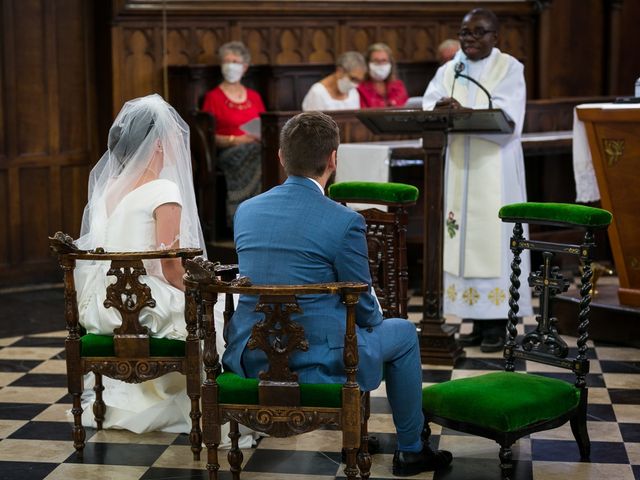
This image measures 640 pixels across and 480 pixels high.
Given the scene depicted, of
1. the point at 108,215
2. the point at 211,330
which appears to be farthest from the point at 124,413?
the point at 211,330

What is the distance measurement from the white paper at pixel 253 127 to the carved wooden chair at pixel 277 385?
5.46 m

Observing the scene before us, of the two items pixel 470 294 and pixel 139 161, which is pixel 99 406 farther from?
pixel 470 294

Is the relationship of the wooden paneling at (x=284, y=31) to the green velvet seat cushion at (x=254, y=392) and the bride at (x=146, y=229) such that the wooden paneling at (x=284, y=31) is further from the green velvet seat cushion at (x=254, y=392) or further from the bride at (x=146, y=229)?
the green velvet seat cushion at (x=254, y=392)

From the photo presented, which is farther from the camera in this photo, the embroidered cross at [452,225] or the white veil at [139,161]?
the embroidered cross at [452,225]

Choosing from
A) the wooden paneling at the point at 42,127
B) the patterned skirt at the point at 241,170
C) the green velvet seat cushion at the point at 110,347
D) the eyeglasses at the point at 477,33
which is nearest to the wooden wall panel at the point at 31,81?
the wooden paneling at the point at 42,127

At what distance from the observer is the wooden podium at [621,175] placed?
21.6 ft

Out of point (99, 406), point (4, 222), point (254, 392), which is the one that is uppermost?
→ point (4, 222)

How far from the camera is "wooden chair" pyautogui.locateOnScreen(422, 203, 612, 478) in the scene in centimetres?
444

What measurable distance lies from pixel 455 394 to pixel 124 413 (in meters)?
1.56

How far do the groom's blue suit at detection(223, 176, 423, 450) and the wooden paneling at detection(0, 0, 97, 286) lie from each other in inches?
211

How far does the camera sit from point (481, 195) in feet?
22.6

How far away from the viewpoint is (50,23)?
362 inches

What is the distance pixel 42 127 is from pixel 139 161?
4.38m

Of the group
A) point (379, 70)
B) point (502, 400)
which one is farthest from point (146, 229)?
point (379, 70)
